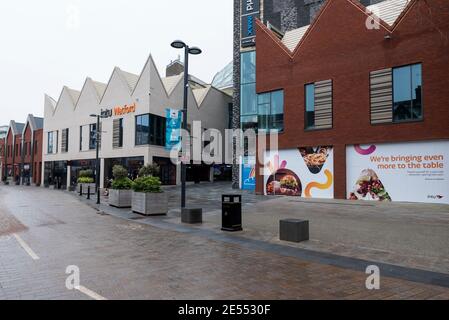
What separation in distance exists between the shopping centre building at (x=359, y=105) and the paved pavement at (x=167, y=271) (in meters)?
15.1

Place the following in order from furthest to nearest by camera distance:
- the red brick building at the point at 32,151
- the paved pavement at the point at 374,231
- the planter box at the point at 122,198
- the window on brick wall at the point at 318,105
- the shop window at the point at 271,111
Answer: the red brick building at the point at 32,151 → the shop window at the point at 271,111 → the window on brick wall at the point at 318,105 → the planter box at the point at 122,198 → the paved pavement at the point at 374,231

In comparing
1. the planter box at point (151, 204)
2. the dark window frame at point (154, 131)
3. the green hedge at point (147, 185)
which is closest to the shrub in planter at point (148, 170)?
the green hedge at point (147, 185)

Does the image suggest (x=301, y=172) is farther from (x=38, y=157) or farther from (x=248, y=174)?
(x=38, y=157)

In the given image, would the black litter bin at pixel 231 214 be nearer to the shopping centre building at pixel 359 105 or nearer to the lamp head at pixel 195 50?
the lamp head at pixel 195 50

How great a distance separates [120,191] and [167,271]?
42.0 ft

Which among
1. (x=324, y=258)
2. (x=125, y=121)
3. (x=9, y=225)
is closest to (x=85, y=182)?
(x=125, y=121)

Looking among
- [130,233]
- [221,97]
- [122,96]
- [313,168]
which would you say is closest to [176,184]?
[122,96]

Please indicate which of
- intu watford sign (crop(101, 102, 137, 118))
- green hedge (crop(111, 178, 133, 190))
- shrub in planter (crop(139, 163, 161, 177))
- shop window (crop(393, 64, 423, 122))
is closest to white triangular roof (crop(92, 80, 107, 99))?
intu watford sign (crop(101, 102, 137, 118))

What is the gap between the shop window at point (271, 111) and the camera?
26.4 m

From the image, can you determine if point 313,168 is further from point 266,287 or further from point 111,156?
point 111,156

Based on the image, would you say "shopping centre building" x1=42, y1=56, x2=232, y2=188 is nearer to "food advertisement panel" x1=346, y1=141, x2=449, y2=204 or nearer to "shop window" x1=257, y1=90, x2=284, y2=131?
"shop window" x1=257, y1=90, x2=284, y2=131

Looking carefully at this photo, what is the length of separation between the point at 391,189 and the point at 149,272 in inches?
Result: 725

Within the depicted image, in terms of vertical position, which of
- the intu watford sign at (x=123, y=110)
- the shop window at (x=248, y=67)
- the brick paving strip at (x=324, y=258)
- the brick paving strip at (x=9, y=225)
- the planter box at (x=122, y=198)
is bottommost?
the brick paving strip at (x=9, y=225)

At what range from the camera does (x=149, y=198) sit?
1527cm
